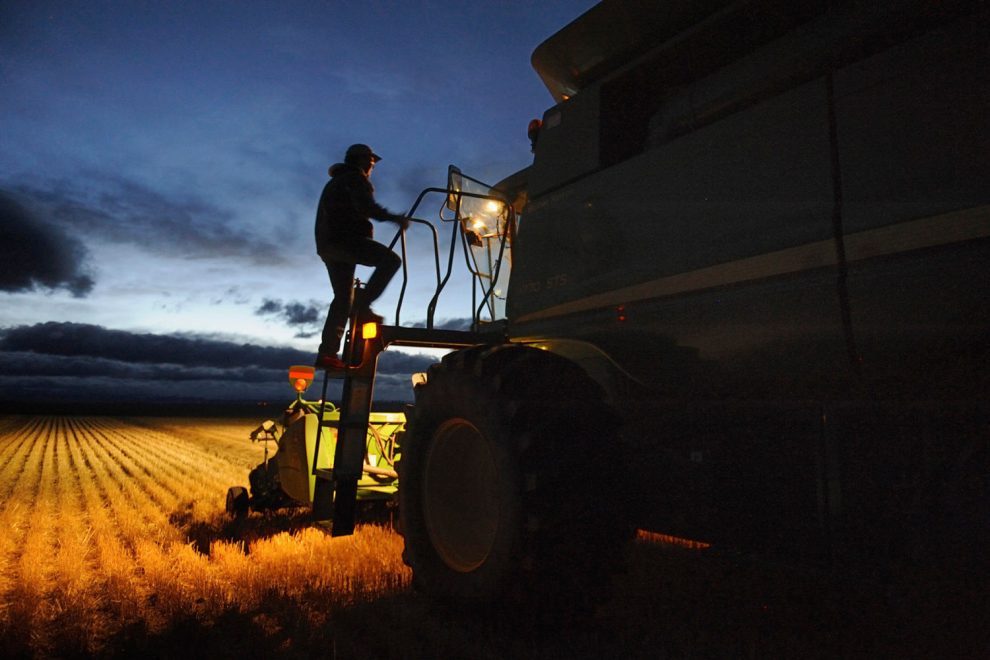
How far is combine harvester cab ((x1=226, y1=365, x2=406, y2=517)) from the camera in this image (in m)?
5.21

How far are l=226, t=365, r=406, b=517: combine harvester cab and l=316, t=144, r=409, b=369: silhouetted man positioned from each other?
1.06 metres

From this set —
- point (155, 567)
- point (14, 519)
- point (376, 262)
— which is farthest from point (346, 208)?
point (14, 519)

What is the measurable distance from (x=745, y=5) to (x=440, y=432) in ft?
8.18

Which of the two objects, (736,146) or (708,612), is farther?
(708,612)

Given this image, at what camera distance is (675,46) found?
2.87 metres

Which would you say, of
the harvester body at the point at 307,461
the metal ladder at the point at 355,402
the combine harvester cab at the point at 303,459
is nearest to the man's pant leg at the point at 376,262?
the metal ladder at the point at 355,402

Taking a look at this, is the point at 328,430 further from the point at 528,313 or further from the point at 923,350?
the point at 923,350

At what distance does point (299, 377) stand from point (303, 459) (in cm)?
118

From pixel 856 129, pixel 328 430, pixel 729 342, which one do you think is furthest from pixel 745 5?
pixel 328 430

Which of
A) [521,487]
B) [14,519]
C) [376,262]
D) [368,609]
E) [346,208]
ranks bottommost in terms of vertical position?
[14,519]

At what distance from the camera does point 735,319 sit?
94.0 inches

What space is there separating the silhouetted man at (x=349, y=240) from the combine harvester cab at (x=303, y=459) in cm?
106

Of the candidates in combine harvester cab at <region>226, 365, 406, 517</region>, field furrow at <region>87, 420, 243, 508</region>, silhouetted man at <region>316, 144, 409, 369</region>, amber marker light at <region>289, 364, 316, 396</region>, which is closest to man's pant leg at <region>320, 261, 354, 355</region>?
silhouetted man at <region>316, 144, 409, 369</region>

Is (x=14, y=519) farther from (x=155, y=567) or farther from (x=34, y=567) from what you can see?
(x=155, y=567)
